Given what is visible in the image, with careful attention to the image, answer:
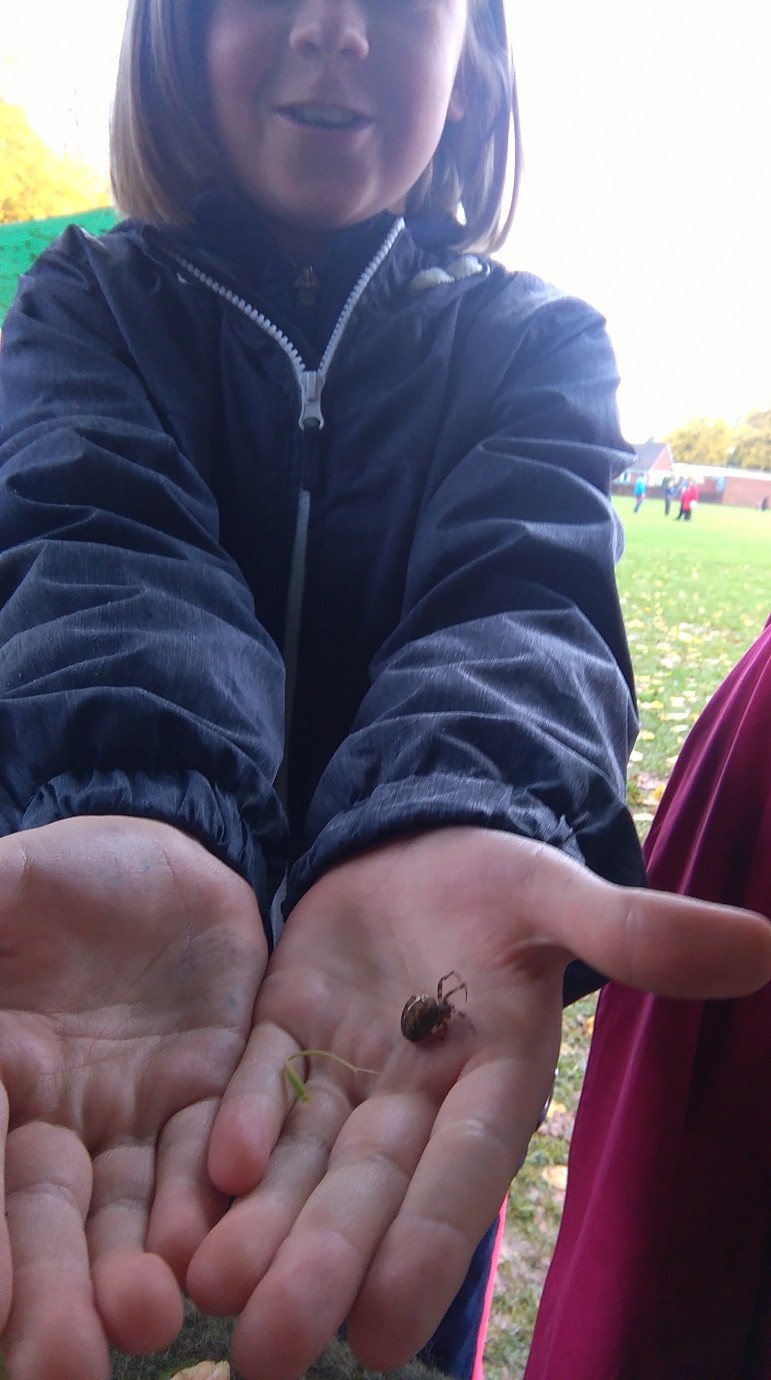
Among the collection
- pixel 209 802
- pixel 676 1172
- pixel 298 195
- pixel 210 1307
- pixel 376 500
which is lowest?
pixel 676 1172

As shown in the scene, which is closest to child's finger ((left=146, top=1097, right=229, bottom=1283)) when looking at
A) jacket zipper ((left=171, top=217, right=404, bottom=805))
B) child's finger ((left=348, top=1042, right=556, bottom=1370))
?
child's finger ((left=348, top=1042, right=556, bottom=1370))

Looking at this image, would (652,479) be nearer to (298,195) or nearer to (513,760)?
(298,195)

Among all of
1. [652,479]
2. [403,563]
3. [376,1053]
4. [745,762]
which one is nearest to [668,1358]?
[376,1053]

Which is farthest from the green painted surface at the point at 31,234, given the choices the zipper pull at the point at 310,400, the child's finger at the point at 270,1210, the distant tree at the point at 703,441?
the child's finger at the point at 270,1210

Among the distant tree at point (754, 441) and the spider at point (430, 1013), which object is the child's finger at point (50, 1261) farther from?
the distant tree at point (754, 441)

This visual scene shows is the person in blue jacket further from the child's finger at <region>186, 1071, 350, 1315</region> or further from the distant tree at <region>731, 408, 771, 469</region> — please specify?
the distant tree at <region>731, 408, 771, 469</region>

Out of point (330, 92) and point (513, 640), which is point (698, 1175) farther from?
point (330, 92)

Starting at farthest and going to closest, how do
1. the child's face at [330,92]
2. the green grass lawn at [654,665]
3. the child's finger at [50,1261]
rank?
the green grass lawn at [654,665] → the child's face at [330,92] → the child's finger at [50,1261]

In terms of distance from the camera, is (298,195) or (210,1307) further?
(298,195)
